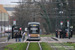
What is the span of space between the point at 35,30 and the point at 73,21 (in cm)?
3604

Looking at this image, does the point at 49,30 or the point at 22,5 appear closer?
the point at 49,30

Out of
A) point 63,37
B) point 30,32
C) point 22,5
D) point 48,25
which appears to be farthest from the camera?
point 22,5

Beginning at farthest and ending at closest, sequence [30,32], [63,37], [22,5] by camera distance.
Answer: [22,5] < [63,37] < [30,32]

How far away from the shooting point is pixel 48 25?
6969 cm

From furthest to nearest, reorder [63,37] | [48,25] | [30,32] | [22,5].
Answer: [22,5], [48,25], [63,37], [30,32]

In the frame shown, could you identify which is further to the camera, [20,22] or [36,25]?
[20,22]

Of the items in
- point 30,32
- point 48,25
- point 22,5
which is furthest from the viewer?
point 22,5

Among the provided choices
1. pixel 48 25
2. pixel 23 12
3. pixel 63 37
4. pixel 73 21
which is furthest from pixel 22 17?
pixel 63 37

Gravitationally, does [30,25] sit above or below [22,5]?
below

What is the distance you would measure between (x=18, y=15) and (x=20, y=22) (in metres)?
4.64

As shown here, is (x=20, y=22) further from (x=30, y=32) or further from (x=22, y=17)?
(x=30, y=32)

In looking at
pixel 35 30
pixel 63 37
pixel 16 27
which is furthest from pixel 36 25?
pixel 63 37

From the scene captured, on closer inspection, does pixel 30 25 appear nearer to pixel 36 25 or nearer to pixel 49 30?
pixel 36 25

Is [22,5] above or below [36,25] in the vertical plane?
above
